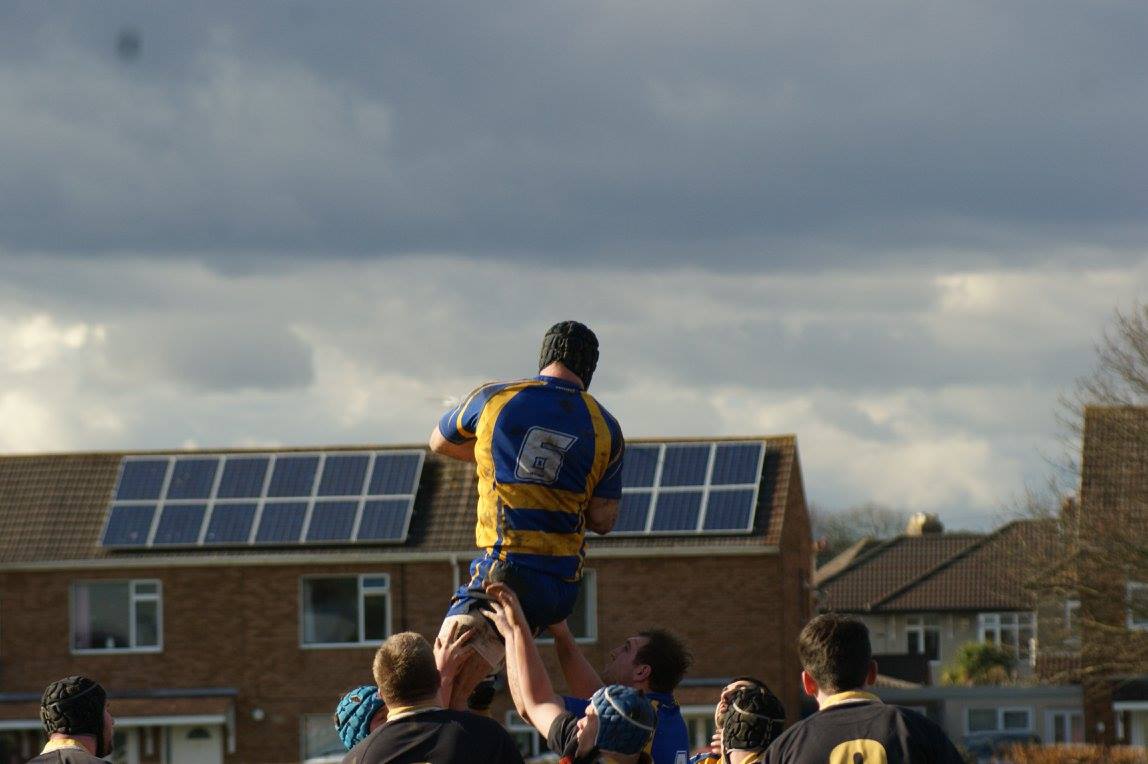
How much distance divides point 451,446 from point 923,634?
6251cm

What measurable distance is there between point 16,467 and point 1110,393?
26.0 metres

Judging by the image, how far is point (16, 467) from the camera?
43.9m

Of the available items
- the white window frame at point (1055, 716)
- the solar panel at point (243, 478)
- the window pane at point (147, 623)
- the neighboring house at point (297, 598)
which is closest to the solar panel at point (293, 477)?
the solar panel at point (243, 478)

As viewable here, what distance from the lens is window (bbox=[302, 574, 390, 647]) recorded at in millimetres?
40375

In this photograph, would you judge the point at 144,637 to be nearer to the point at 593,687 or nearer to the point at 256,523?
the point at 256,523

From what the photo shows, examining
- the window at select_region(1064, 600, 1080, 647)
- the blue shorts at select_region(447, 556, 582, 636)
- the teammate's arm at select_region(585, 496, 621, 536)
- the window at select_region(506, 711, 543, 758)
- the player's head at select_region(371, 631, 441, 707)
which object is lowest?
the window at select_region(506, 711, 543, 758)

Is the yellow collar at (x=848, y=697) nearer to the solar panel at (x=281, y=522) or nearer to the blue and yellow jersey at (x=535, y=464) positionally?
the blue and yellow jersey at (x=535, y=464)

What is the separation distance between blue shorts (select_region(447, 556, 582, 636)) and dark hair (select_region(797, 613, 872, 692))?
0.86 metres

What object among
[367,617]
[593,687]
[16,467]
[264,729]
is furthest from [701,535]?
[593,687]

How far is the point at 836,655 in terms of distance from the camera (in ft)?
19.9

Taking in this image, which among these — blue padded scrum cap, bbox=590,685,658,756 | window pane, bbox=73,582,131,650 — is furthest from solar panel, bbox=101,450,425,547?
blue padded scrum cap, bbox=590,685,658,756

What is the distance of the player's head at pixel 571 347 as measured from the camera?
6578 mm

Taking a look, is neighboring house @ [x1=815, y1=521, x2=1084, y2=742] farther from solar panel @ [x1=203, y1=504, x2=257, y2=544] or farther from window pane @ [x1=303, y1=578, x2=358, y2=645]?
solar panel @ [x1=203, y1=504, x2=257, y2=544]

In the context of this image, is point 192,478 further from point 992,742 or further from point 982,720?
point 982,720
